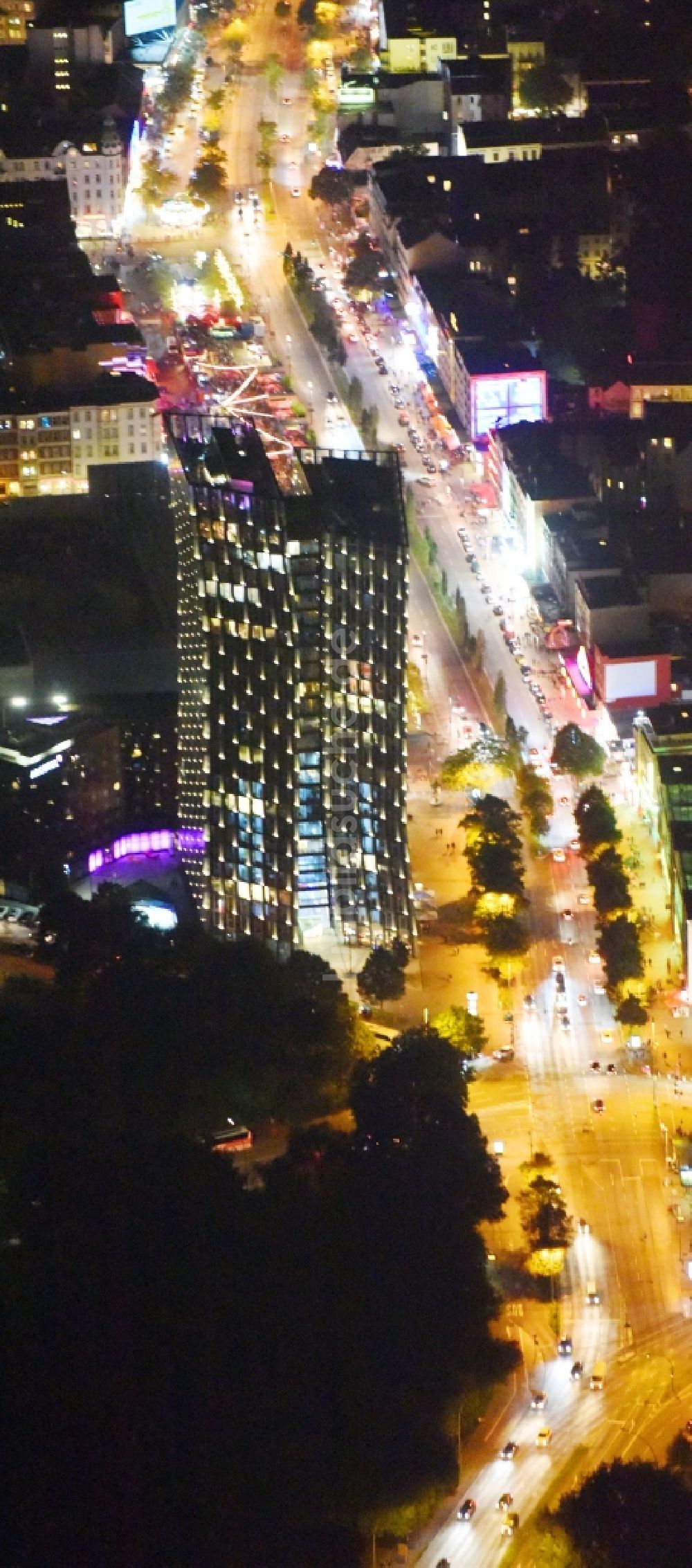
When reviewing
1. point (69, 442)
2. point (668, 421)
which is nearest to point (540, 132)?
point (668, 421)

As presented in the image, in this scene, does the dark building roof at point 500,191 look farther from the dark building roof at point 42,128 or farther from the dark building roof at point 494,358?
the dark building roof at point 494,358

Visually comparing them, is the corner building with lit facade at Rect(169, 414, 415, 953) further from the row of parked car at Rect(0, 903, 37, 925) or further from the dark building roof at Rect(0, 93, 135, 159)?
the dark building roof at Rect(0, 93, 135, 159)

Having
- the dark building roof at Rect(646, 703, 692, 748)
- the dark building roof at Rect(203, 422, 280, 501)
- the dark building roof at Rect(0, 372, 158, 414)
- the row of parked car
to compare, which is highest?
the dark building roof at Rect(0, 372, 158, 414)

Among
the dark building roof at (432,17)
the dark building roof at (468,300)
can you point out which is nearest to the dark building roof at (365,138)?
the dark building roof at (432,17)

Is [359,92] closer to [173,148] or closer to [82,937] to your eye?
[173,148]

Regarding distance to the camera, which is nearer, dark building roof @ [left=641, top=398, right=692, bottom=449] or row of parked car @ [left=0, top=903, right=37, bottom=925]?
row of parked car @ [left=0, top=903, right=37, bottom=925]

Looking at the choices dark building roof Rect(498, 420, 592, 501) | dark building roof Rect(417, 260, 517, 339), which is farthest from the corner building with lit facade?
dark building roof Rect(417, 260, 517, 339)

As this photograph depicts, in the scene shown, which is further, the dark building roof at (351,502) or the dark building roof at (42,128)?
the dark building roof at (42,128)
